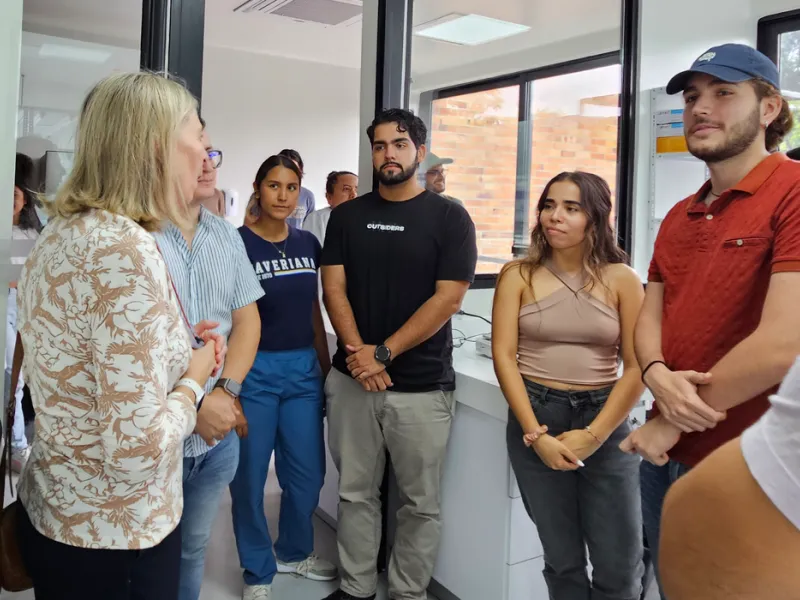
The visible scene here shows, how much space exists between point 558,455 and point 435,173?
2197 millimetres

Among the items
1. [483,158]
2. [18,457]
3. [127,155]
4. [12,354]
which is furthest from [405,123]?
[18,457]

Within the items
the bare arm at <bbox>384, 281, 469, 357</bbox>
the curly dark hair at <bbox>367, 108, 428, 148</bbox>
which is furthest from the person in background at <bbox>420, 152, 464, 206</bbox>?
the bare arm at <bbox>384, 281, 469, 357</bbox>

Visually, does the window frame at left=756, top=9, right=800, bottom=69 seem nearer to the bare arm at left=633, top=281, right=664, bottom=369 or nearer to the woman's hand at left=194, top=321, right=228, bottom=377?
the bare arm at left=633, top=281, right=664, bottom=369

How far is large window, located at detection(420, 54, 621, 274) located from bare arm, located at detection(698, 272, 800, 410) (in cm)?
227

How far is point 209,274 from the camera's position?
5.49 feet

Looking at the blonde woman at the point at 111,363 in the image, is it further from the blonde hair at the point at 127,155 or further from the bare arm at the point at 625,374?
the bare arm at the point at 625,374

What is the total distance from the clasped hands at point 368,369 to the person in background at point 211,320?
0.40 m

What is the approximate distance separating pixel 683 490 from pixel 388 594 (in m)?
1.93

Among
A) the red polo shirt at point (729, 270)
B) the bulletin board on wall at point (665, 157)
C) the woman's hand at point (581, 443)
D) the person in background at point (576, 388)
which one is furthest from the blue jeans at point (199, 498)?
the bulletin board on wall at point (665, 157)

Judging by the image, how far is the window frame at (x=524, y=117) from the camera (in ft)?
10.8

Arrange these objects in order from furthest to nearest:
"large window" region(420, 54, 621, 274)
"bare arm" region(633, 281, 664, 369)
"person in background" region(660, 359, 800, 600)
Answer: "large window" region(420, 54, 621, 274)
"bare arm" region(633, 281, 664, 369)
"person in background" region(660, 359, 800, 600)

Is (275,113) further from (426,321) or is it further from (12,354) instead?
(426,321)

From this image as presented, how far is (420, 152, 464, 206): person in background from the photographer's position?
11.4 feet

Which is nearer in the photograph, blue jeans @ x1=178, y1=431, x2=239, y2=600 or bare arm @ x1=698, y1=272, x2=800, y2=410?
bare arm @ x1=698, y1=272, x2=800, y2=410
